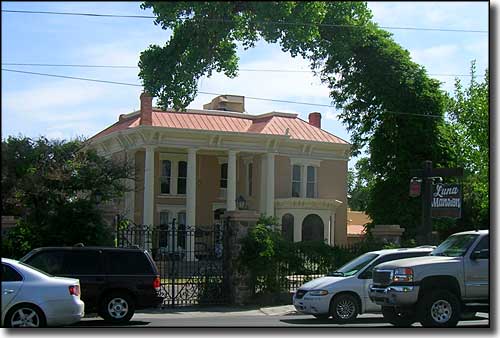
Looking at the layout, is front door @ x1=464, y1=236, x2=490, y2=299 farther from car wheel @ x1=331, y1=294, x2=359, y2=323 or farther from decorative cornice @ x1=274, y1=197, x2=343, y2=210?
decorative cornice @ x1=274, y1=197, x2=343, y2=210

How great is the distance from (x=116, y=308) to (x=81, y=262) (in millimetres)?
1313

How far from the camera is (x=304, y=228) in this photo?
4344 cm

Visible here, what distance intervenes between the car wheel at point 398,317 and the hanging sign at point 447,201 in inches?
300

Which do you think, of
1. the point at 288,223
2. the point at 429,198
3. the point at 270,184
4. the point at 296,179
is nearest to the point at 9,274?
the point at 429,198

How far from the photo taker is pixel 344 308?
17.4m

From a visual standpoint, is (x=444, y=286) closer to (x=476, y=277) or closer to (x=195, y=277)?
(x=476, y=277)

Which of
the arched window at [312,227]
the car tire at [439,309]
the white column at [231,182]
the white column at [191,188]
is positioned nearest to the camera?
the car tire at [439,309]

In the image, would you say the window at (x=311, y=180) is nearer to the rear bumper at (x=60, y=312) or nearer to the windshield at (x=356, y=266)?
the windshield at (x=356, y=266)

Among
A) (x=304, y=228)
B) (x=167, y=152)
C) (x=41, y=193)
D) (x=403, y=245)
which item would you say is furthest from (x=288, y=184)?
(x=41, y=193)

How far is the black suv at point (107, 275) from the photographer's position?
1684 centimetres

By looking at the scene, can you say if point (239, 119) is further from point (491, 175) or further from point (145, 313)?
point (491, 175)

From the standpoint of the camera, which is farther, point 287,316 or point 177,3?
point 287,316

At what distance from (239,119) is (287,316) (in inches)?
910

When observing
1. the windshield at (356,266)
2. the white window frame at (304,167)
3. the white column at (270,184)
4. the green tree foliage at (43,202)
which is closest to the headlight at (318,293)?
the windshield at (356,266)
